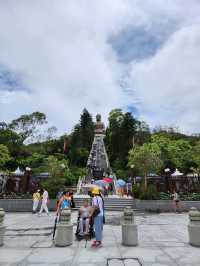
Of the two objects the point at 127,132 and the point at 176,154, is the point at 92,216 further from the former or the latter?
the point at 127,132

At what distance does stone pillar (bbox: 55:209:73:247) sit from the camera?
738 centimetres

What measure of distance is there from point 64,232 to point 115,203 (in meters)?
12.8

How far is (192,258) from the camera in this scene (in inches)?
246

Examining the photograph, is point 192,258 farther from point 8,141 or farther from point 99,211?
point 8,141

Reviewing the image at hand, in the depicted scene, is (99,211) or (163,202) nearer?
(99,211)

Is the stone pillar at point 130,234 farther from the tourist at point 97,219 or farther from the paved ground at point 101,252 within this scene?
the tourist at point 97,219

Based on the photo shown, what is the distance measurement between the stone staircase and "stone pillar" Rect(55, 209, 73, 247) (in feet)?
39.2

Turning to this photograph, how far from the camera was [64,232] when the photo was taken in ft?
24.4

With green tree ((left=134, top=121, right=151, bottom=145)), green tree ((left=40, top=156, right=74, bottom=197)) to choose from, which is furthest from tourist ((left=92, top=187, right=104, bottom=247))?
green tree ((left=134, top=121, right=151, bottom=145))

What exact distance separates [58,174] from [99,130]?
808 inches

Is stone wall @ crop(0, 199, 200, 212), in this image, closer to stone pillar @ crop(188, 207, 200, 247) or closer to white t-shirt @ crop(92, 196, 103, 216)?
stone pillar @ crop(188, 207, 200, 247)

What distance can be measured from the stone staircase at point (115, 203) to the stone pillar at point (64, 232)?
1196cm

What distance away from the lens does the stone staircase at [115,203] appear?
1923cm

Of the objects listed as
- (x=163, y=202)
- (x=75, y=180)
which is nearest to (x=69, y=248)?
(x=163, y=202)
